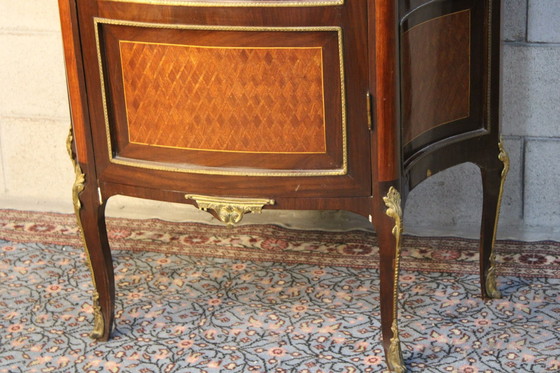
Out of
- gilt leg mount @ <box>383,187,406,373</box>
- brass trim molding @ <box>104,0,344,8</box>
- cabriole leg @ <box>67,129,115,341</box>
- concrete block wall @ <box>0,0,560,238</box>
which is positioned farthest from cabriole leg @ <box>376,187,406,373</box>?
concrete block wall @ <box>0,0,560,238</box>

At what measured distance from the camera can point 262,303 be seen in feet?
8.16

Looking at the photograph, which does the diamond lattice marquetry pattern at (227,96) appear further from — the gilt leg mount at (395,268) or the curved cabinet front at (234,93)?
the gilt leg mount at (395,268)

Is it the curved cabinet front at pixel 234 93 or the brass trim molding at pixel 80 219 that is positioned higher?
the curved cabinet front at pixel 234 93

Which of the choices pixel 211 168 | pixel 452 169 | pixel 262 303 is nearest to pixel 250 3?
pixel 211 168

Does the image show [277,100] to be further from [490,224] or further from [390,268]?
[490,224]

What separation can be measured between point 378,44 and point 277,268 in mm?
964

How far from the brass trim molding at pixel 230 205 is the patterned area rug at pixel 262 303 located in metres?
0.36

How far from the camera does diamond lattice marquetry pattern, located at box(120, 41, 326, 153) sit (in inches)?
75.9

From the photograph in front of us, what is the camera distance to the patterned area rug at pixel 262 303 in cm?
223

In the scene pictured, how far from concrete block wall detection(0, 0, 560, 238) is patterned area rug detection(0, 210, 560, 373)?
11 centimetres

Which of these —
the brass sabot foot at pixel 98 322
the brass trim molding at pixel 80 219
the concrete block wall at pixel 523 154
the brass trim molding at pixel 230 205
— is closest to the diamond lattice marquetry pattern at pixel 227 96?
the brass trim molding at pixel 230 205

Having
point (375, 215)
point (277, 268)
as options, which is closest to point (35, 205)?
point (277, 268)

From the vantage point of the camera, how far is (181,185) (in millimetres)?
2094

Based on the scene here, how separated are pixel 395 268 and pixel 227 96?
0.50 m
